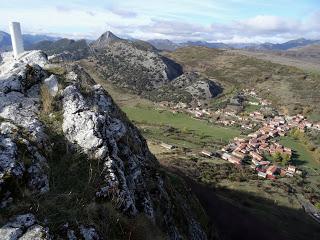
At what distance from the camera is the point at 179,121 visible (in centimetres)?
13312

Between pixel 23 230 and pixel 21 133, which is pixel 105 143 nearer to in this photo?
pixel 21 133

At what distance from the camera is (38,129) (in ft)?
39.8

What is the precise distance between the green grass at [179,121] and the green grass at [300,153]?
55.1 feet

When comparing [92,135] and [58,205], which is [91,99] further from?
[58,205]

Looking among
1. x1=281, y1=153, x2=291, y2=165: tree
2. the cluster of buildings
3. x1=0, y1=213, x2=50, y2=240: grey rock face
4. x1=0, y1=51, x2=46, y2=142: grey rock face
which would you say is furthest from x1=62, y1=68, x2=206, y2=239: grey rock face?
x1=281, y1=153, x2=291, y2=165: tree

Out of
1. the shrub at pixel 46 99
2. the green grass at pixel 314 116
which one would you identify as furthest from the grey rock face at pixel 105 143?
the green grass at pixel 314 116

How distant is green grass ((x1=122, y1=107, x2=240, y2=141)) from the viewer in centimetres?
11892

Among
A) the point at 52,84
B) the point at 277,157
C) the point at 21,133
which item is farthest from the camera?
the point at 277,157

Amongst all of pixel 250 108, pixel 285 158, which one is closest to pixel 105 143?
pixel 285 158

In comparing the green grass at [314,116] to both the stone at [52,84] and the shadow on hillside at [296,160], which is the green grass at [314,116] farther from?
the stone at [52,84]

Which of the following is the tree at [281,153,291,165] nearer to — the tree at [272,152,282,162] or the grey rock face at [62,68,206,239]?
the tree at [272,152,282,162]

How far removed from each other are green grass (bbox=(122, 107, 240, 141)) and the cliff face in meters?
100

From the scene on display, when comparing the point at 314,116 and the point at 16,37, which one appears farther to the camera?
the point at 314,116

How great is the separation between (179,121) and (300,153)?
46074 mm
